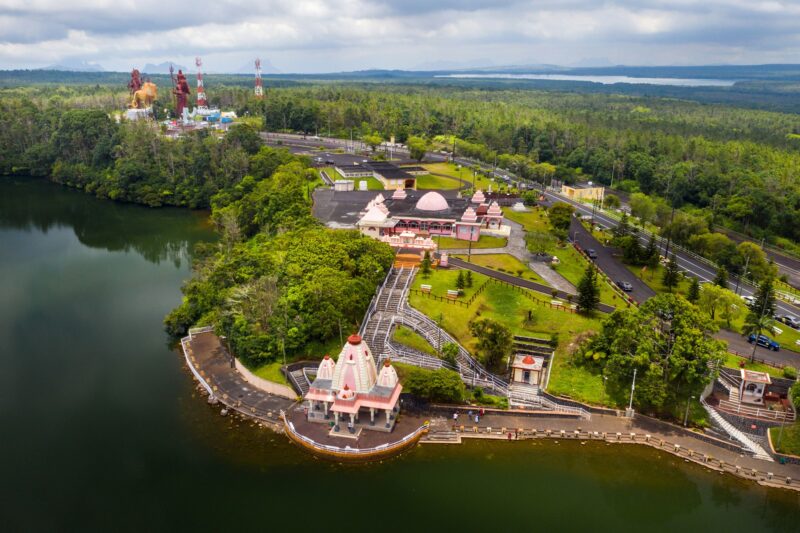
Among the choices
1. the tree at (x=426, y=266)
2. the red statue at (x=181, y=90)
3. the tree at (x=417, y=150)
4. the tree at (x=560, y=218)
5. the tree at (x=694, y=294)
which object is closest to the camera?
the tree at (x=694, y=294)

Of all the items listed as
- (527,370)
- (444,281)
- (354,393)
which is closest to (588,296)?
(527,370)

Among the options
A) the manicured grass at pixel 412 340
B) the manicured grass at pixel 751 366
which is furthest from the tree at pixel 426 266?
the manicured grass at pixel 751 366

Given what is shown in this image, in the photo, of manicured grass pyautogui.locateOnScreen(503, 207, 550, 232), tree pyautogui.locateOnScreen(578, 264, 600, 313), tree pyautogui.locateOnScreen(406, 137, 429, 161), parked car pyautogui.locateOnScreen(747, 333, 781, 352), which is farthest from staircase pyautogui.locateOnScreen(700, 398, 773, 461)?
tree pyautogui.locateOnScreen(406, 137, 429, 161)

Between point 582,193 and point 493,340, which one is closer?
point 493,340

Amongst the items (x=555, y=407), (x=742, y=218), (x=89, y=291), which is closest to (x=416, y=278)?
(x=555, y=407)

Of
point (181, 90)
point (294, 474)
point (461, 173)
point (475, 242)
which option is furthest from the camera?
point (181, 90)

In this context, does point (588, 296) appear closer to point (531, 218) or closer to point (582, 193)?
point (531, 218)

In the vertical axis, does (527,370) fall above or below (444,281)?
below

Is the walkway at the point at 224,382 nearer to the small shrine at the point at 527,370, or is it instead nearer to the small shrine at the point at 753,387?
the small shrine at the point at 527,370
